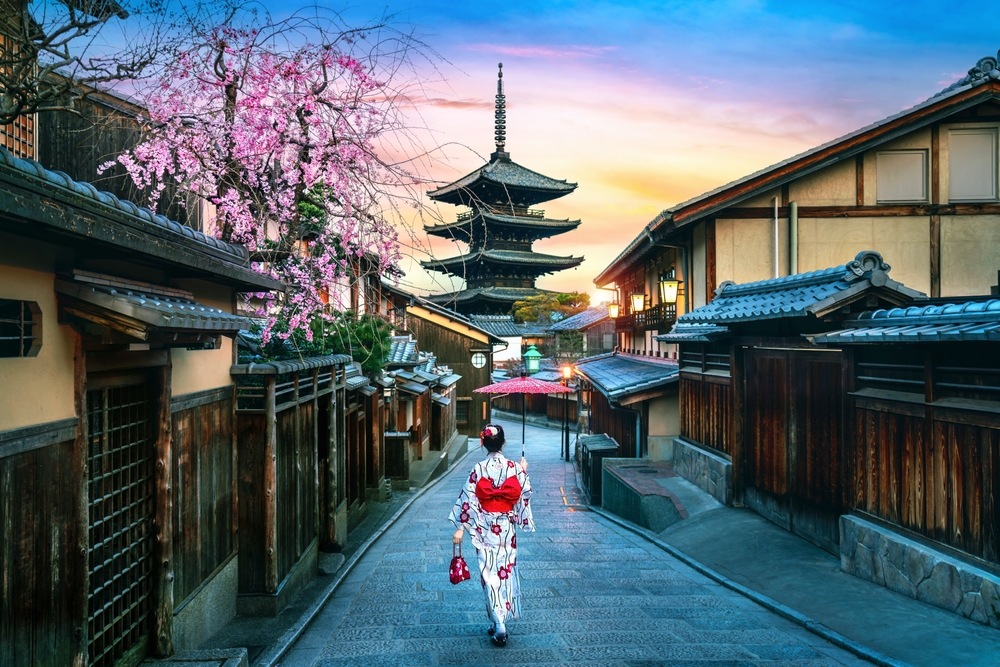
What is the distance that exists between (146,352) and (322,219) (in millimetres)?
3738

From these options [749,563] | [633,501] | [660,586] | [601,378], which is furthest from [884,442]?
[601,378]

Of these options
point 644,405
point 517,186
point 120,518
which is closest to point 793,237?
point 644,405

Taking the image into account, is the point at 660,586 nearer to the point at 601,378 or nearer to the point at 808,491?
the point at 808,491

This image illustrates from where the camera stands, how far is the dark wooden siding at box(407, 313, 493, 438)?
36531mm

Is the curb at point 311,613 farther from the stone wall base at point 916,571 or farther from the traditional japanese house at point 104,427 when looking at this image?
the stone wall base at point 916,571

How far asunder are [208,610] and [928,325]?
23.4 feet

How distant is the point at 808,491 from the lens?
30.1 ft

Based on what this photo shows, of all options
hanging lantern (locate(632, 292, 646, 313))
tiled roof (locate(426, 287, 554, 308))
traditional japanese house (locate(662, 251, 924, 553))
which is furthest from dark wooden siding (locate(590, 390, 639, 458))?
tiled roof (locate(426, 287, 554, 308))

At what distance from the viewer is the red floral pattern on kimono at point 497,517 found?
648 centimetres

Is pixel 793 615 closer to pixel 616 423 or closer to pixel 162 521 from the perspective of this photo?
pixel 162 521

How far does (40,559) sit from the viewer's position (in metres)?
3.72

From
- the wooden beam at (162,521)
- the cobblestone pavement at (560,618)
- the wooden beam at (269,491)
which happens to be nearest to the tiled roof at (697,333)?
the cobblestone pavement at (560,618)

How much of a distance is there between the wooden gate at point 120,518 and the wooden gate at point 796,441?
7.54 m

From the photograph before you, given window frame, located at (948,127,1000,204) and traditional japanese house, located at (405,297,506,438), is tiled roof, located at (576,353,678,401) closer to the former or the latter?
window frame, located at (948,127,1000,204)
